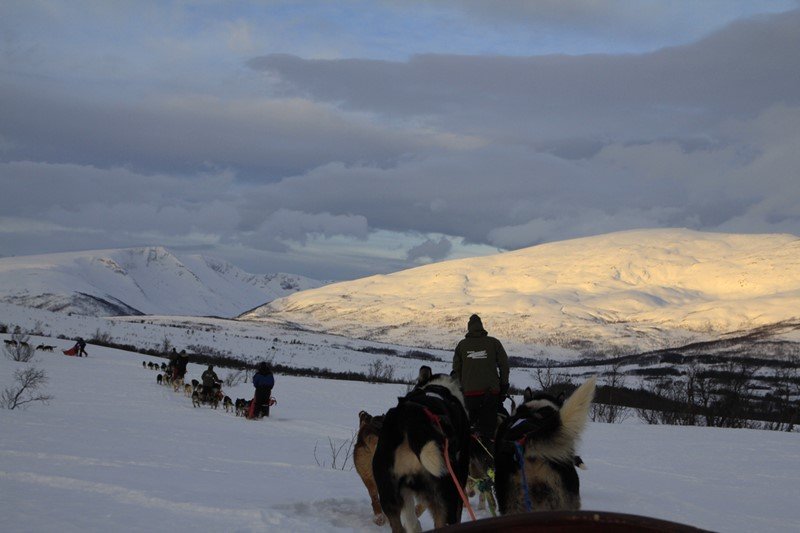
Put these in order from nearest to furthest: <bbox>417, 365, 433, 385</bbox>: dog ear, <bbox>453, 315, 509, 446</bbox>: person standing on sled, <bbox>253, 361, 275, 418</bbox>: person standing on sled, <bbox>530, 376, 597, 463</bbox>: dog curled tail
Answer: <bbox>530, 376, 597, 463</bbox>: dog curled tail → <bbox>417, 365, 433, 385</bbox>: dog ear → <bbox>453, 315, 509, 446</bbox>: person standing on sled → <bbox>253, 361, 275, 418</bbox>: person standing on sled

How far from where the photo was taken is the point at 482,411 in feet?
23.6

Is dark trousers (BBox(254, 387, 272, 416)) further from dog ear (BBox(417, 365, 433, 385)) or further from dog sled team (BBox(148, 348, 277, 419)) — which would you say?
dog ear (BBox(417, 365, 433, 385))

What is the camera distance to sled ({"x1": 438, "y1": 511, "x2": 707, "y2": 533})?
160 cm

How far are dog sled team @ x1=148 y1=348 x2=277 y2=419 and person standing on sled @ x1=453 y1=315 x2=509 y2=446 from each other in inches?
398

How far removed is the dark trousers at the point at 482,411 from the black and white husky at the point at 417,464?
2.26 meters

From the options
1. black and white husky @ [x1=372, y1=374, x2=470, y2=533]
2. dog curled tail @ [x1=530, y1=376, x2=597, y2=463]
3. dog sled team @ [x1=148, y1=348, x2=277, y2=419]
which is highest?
dog curled tail @ [x1=530, y1=376, x2=597, y2=463]

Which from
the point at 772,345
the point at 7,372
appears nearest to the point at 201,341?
the point at 7,372

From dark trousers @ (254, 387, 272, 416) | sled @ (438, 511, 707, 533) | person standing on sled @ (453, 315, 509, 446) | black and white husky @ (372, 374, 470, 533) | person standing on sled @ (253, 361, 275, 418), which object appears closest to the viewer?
sled @ (438, 511, 707, 533)

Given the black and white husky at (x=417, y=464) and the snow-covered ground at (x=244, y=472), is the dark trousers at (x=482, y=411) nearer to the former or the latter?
the snow-covered ground at (x=244, y=472)

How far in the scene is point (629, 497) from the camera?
29.0 feet

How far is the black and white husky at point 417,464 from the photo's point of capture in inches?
177

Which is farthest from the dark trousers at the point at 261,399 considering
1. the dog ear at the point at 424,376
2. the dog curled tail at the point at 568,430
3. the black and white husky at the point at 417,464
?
the dog curled tail at the point at 568,430

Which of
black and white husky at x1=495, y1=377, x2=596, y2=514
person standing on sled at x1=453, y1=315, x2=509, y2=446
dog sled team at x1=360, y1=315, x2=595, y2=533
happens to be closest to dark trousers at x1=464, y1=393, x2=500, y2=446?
person standing on sled at x1=453, y1=315, x2=509, y2=446

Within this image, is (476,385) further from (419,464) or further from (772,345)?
(772,345)
